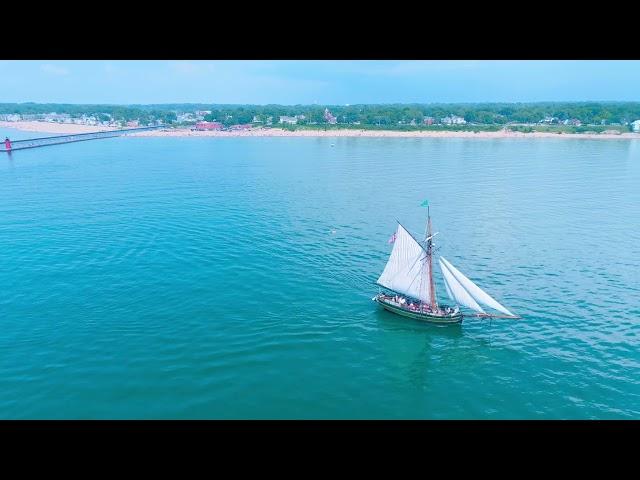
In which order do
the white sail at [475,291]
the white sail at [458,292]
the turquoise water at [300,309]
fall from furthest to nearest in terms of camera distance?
the white sail at [458,292] → the white sail at [475,291] → the turquoise water at [300,309]

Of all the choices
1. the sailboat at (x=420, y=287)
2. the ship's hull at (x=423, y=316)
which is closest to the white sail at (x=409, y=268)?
the sailboat at (x=420, y=287)

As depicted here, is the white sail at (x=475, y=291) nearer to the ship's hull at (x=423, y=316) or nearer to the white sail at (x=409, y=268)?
the ship's hull at (x=423, y=316)

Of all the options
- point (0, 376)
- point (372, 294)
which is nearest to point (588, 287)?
point (372, 294)

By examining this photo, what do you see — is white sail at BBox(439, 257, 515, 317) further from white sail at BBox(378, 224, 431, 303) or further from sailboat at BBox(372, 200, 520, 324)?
white sail at BBox(378, 224, 431, 303)

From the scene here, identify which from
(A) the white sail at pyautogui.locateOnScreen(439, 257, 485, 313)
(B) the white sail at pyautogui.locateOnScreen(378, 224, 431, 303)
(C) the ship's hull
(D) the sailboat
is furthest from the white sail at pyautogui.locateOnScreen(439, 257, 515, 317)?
(B) the white sail at pyautogui.locateOnScreen(378, 224, 431, 303)

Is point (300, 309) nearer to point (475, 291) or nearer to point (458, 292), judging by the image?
point (458, 292)
